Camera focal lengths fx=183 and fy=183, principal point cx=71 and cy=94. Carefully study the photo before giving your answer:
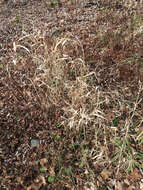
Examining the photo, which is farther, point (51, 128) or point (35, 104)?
point (35, 104)

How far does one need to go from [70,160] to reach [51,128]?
443 millimetres

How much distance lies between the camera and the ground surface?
186 centimetres

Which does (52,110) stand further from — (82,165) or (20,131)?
(82,165)

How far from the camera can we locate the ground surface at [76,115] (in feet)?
6.10

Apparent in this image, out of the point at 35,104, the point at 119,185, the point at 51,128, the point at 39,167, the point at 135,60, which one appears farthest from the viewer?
the point at 135,60

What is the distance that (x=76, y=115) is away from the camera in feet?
6.48

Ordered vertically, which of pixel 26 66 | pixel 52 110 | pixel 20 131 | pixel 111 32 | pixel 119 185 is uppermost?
pixel 111 32

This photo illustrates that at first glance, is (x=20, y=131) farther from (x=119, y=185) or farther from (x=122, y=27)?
(x=122, y=27)

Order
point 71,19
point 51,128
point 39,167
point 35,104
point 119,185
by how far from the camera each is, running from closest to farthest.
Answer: point 119,185, point 39,167, point 51,128, point 35,104, point 71,19

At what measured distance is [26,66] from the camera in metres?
2.84

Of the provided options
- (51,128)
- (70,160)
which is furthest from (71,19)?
(70,160)

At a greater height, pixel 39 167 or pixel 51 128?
pixel 51 128

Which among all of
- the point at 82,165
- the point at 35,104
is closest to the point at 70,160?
the point at 82,165

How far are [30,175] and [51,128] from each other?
0.56 metres
